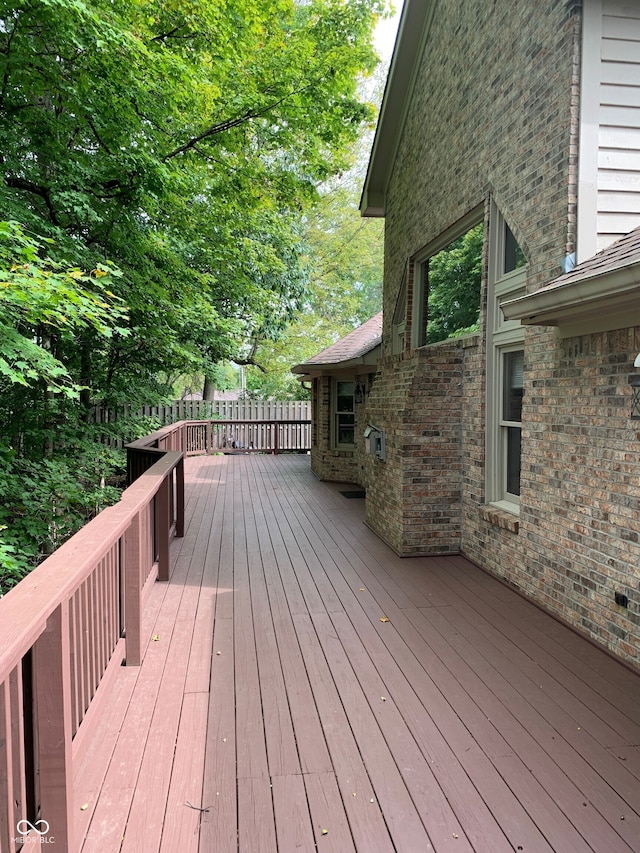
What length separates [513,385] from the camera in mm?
4723

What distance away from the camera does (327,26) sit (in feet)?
26.0

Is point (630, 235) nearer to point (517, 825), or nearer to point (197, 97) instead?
point (517, 825)

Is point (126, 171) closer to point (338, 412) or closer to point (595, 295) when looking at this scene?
point (595, 295)

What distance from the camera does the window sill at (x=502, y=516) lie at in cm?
442

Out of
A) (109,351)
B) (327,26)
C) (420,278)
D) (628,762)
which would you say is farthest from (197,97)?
(628,762)

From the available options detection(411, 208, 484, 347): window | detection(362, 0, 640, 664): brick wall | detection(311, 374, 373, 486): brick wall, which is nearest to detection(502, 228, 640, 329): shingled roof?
detection(362, 0, 640, 664): brick wall

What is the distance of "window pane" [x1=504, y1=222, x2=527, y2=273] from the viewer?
4.63 metres

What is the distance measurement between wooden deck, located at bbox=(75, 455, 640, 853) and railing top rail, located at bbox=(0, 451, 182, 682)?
92 centimetres

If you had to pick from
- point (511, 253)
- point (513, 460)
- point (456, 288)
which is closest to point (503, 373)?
point (513, 460)

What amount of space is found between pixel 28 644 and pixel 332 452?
368 inches

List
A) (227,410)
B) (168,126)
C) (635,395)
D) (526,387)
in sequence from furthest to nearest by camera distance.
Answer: (227,410), (168,126), (526,387), (635,395)

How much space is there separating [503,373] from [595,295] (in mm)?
1976

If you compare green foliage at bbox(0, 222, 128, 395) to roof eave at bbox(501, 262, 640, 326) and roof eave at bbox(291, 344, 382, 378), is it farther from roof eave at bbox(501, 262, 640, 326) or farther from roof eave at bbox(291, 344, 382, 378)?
roof eave at bbox(291, 344, 382, 378)

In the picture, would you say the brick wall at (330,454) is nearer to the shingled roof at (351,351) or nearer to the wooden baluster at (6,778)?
the shingled roof at (351,351)
